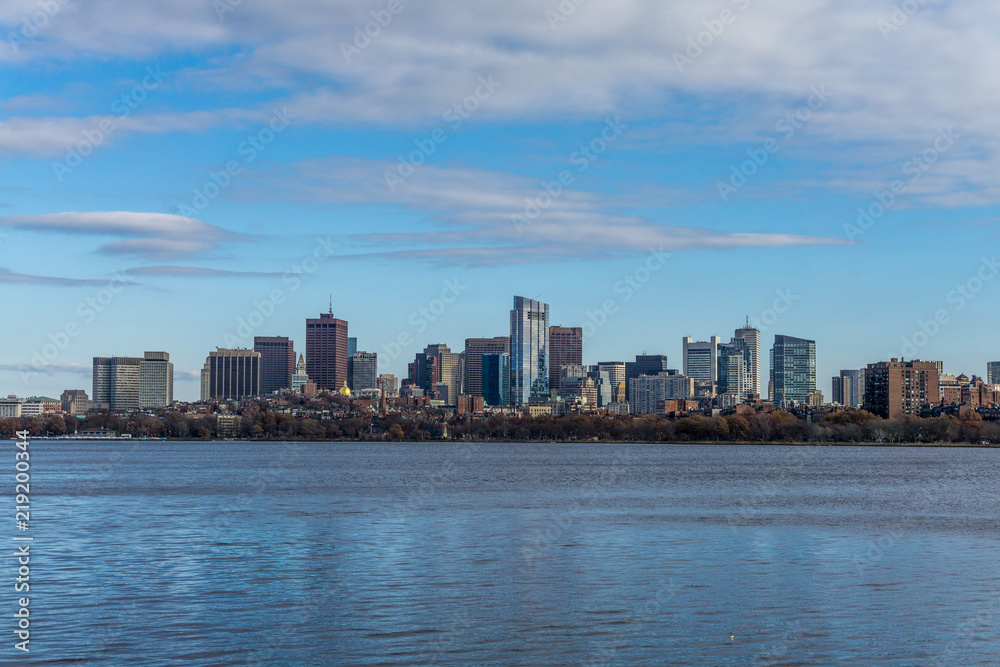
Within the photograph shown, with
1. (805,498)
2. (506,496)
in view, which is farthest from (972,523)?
(506,496)

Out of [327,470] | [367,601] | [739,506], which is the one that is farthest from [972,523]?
[327,470]

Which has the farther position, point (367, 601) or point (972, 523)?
point (972, 523)

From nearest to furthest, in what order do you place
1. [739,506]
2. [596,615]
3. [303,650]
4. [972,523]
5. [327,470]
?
[303,650]
[596,615]
[972,523]
[739,506]
[327,470]

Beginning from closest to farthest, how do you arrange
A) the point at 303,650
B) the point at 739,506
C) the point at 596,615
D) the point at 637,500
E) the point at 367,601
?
1. the point at 303,650
2. the point at 596,615
3. the point at 367,601
4. the point at 739,506
5. the point at 637,500

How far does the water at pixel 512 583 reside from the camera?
837 inches

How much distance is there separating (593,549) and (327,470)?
71834 mm

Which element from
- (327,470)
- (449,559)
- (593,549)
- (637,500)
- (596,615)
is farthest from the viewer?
(327,470)

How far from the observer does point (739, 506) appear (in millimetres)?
55250

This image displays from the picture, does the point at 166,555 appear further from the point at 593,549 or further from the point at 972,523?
the point at 972,523

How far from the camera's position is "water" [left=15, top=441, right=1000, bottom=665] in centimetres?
2125

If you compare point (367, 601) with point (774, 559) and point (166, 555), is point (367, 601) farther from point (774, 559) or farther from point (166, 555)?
point (774, 559)

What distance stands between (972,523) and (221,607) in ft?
114

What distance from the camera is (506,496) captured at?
62438 mm

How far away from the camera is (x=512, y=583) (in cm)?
2878
